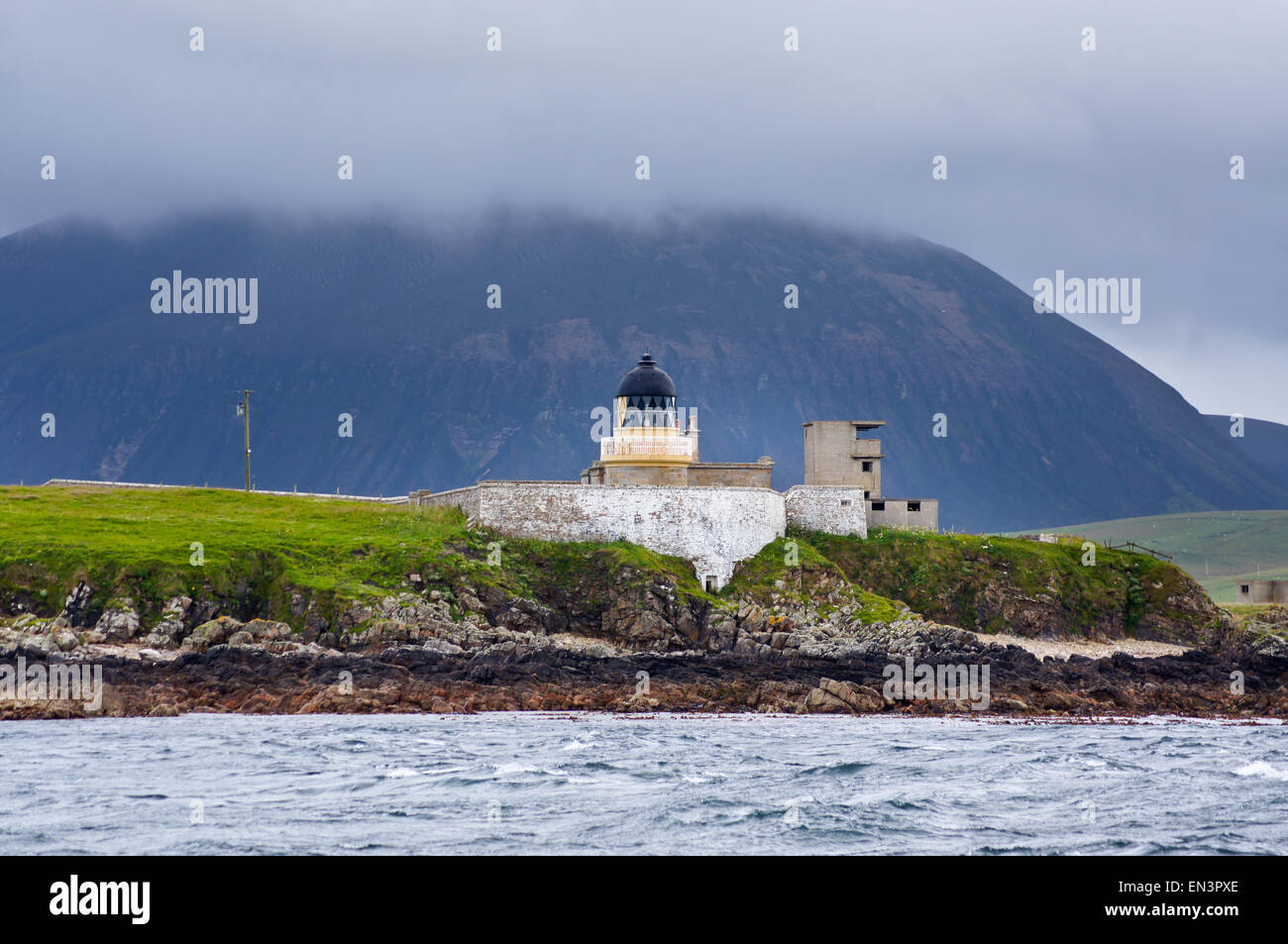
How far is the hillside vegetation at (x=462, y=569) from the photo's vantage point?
57.0 meters

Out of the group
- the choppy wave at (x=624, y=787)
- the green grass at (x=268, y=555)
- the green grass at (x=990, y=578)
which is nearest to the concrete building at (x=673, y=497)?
the green grass at (x=268, y=555)

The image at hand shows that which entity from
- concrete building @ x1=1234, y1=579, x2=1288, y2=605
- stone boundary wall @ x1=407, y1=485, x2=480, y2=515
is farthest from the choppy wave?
concrete building @ x1=1234, y1=579, x2=1288, y2=605

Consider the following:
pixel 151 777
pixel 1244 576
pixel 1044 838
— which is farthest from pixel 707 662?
pixel 1244 576

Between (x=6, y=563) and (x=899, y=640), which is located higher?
(x=6, y=563)

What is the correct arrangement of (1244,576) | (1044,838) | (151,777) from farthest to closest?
(1244,576) → (151,777) → (1044,838)

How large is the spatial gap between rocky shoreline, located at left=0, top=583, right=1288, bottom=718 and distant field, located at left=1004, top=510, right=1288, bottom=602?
82.1 metres

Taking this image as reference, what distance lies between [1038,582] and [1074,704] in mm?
21975

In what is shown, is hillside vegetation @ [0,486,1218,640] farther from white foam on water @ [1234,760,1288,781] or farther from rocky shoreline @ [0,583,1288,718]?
white foam on water @ [1234,760,1288,781]

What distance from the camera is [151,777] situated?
31.4 meters

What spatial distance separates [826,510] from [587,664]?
22635 mm

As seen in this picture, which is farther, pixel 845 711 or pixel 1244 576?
pixel 1244 576
